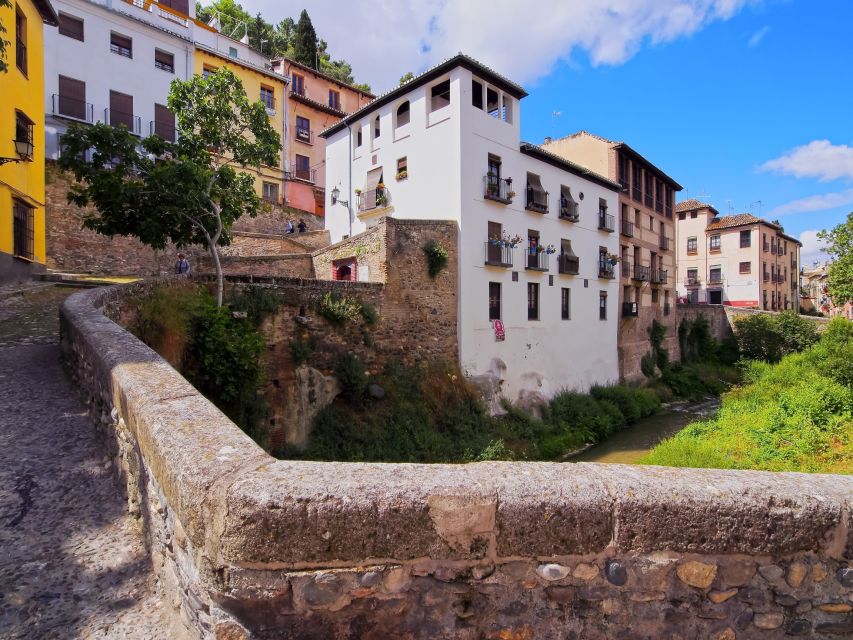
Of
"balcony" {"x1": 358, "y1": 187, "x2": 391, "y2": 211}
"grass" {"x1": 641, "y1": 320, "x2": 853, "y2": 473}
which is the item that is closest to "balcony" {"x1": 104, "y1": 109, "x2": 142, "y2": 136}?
"balcony" {"x1": 358, "y1": 187, "x2": 391, "y2": 211}

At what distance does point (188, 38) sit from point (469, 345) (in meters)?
21.8

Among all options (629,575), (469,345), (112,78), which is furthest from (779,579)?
(112,78)

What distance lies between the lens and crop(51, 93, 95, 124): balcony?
797 inches

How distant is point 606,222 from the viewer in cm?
2356

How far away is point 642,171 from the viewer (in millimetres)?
27188

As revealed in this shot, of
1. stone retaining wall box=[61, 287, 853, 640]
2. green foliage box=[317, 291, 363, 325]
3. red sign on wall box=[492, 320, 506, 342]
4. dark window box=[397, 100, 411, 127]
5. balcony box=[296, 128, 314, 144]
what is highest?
balcony box=[296, 128, 314, 144]

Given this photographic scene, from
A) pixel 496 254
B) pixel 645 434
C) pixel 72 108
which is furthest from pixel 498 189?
pixel 72 108

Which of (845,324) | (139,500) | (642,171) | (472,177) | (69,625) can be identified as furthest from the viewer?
(642,171)

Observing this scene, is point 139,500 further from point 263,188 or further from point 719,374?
point 719,374

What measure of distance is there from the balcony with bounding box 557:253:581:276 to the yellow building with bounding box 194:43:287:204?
15.6m

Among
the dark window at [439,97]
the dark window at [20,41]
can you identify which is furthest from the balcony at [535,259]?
the dark window at [20,41]

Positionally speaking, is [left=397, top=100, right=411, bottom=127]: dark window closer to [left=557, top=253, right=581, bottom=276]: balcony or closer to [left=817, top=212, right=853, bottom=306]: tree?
[left=557, top=253, right=581, bottom=276]: balcony

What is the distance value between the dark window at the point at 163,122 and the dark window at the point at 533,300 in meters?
18.4

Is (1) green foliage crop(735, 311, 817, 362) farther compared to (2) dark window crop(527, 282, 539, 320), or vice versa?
(1) green foliage crop(735, 311, 817, 362)
